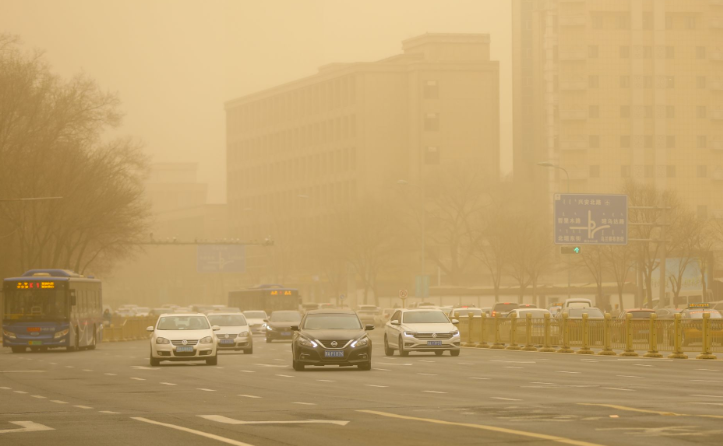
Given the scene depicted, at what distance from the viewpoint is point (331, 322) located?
101 ft

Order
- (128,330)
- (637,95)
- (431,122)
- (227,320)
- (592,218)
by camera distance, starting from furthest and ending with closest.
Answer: (431,122)
(637,95)
(128,330)
(592,218)
(227,320)

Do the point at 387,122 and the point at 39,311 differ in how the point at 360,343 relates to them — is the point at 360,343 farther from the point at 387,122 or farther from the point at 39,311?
the point at 387,122

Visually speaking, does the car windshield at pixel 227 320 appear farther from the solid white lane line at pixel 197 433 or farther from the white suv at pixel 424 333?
the solid white lane line at pixel 197 433

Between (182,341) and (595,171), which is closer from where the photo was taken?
(182,341)

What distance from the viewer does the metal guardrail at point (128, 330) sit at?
2739 inches

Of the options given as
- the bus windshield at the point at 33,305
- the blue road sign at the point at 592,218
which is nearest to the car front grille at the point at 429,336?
the bus windshield at the point at 33,305

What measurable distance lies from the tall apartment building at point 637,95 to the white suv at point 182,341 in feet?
333

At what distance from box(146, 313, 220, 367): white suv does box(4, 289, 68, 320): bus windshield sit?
14872 mm

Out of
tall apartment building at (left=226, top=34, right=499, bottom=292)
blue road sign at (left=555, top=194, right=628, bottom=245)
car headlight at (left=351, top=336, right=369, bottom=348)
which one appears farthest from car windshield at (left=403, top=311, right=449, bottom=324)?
tall apartment building at (left=226, top=34, right=499, bottom=292)

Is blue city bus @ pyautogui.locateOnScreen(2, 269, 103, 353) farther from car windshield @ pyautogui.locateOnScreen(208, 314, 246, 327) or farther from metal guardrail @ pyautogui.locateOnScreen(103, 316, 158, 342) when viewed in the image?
metal guardrail @ pyautogui.locateOnScreen(103, 316, 158, 342)

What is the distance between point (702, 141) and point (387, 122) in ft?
114

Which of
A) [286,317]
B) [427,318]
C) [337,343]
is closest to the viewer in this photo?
[337,343]

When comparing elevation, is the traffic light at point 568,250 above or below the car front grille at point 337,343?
above

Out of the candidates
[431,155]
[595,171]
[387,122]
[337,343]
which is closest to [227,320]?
[337,343]
